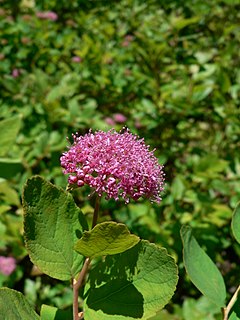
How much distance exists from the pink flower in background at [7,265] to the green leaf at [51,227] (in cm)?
114

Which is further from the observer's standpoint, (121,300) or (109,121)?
(109,121)

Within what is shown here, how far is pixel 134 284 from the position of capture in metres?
0.66

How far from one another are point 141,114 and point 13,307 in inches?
69.7

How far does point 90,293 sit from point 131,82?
6.07ft

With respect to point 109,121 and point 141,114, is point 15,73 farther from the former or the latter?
point 141,114

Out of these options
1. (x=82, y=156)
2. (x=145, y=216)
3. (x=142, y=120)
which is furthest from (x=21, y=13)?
(x=82, y=156)

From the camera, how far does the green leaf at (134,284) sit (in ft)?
2.11

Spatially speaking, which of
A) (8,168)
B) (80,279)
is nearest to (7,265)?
(8,168)

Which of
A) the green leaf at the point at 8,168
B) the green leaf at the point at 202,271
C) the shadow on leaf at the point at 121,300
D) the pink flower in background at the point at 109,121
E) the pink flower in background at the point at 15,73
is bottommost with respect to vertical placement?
the pink flower in background at the point at 109,121

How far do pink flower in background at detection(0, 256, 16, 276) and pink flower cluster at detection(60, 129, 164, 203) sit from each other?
115cm

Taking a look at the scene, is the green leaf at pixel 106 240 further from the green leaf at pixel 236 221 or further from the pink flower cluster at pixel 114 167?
the green leaf at pixel 236 221

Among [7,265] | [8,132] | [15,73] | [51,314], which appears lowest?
[7,265]

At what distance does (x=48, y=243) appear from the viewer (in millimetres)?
665

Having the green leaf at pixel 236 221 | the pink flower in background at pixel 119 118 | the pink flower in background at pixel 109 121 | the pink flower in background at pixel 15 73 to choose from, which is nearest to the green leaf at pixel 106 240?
the green leaf at pixel 236 221
